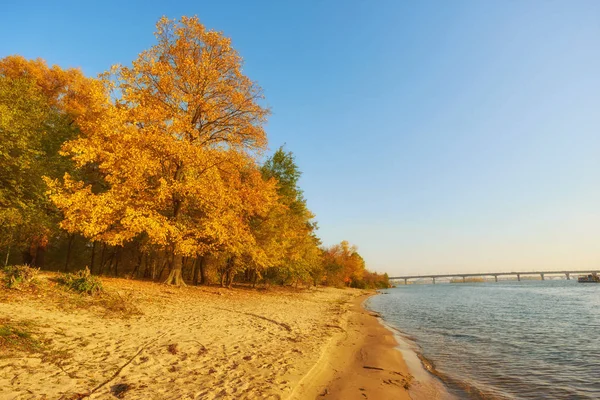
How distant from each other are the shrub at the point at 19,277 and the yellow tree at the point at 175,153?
3.26 m

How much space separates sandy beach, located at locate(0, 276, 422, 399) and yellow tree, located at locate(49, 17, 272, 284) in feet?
16.6

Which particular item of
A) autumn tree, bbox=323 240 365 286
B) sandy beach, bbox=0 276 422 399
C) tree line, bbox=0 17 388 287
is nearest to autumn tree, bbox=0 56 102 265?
tree line, bbox=0 17 388 287

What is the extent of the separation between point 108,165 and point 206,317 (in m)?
9.82

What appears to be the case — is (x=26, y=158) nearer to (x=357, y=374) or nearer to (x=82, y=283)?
(x=82, y=283)

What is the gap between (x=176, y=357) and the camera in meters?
8.09

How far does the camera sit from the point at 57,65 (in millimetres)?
29047

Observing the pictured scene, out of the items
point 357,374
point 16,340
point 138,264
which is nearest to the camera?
point 16,340

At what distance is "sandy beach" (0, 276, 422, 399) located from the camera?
6.20 meters

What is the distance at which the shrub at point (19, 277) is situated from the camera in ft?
39.9

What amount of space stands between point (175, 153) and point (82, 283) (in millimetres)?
8200

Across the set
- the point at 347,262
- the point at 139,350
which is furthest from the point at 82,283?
the point at 347,262

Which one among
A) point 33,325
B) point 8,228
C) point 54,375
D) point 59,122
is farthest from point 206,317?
point 59,122

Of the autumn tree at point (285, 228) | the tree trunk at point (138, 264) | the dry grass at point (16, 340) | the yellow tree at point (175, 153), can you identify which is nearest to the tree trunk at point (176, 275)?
the yellow tree at point (175, 153)

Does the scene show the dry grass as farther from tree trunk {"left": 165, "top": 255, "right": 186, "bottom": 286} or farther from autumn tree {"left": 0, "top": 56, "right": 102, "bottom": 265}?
tree trunk {"left": 165, "top": 255, "right": 186, "bottom": 286}
